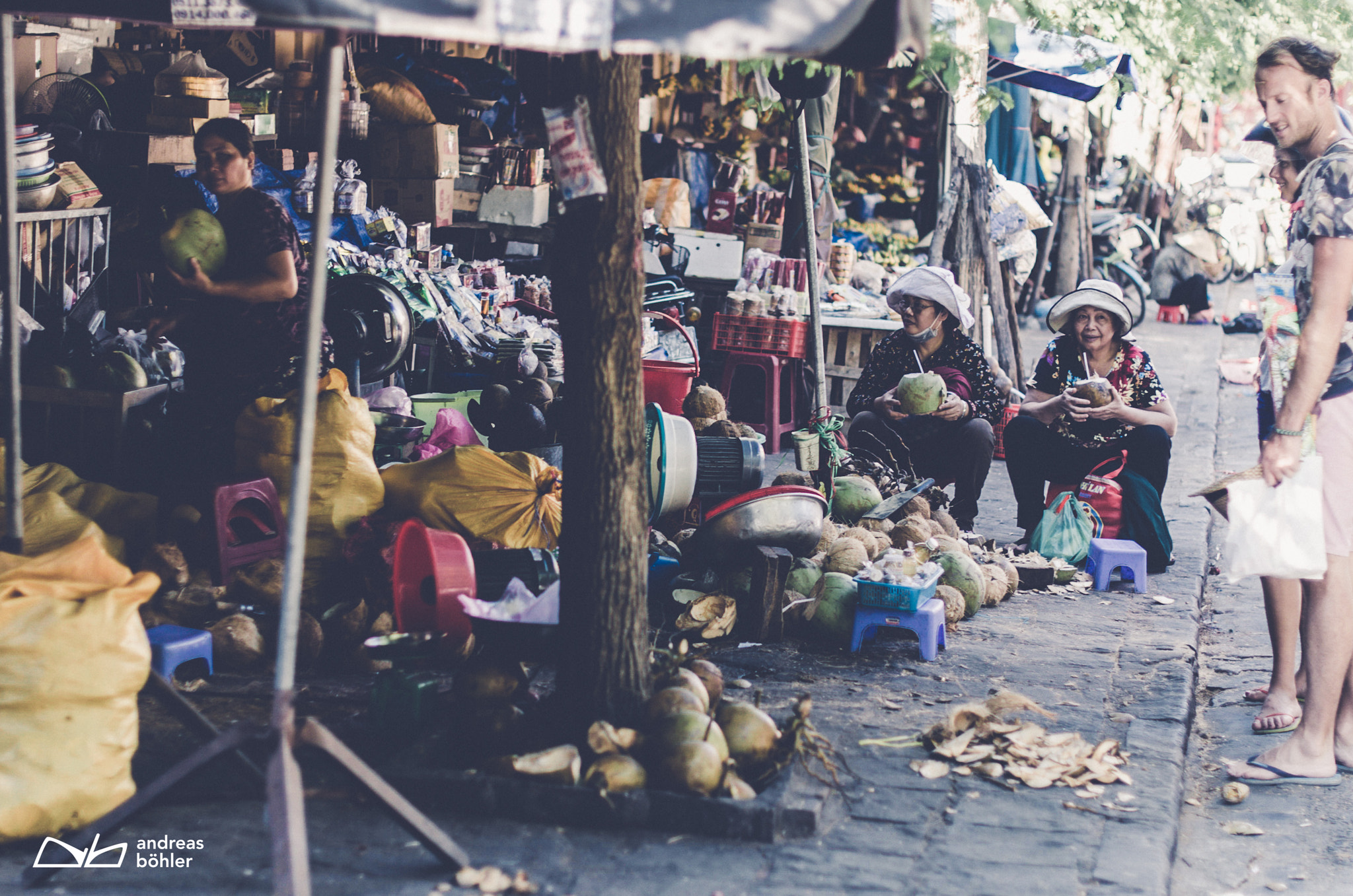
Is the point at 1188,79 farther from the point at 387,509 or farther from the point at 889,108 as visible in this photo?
the point at 387,509

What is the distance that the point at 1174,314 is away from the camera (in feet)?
53.0

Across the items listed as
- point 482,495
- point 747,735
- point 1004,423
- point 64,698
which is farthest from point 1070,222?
point 64,698

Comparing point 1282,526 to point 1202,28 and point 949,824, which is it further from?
point 1202,28

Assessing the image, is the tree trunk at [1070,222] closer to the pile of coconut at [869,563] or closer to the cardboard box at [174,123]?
the pile of coconut at [869,563]

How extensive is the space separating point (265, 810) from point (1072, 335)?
14.7ft

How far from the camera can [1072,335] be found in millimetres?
6215

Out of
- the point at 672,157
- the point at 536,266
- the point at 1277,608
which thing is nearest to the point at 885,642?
the point at 1277,608

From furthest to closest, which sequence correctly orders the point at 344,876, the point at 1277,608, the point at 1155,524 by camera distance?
the point at 1155,524 → the point at 1277,608 → the point at 344,876

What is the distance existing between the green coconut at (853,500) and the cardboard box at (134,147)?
4113mm

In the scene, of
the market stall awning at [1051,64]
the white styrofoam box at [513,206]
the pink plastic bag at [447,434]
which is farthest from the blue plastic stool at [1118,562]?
the white styrofoam box at [513,206]

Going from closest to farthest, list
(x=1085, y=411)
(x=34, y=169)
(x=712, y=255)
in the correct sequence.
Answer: (x=1085, y=411)
(x=34, y=169)
(x=712, y=255)

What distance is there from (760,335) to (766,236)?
192 cm

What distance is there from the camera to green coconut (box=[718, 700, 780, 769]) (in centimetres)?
351

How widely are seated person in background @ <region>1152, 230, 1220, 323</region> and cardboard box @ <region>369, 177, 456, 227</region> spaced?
11.0m
